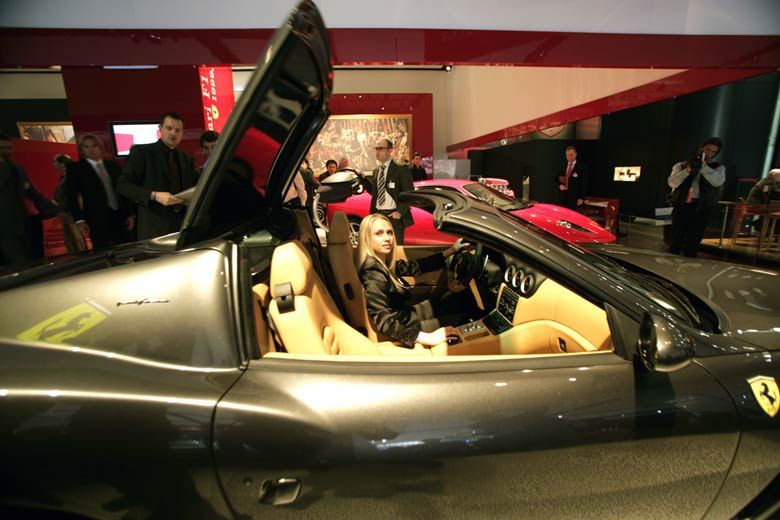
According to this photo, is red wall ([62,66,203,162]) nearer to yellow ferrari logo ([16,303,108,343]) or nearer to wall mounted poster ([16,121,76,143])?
yellow ferrari logo ([16,303,108,343])

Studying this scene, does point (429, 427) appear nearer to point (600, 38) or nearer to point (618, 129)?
point (600, 38)

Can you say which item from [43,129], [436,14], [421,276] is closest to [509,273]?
[421,276]

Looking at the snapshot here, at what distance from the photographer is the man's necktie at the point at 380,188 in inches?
190

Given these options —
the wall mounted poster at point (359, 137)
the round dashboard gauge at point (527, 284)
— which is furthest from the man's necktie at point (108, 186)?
the wall mounted poster at point (359, 137)

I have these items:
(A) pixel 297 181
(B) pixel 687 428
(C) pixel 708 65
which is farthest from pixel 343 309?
(C) pixel 708 65

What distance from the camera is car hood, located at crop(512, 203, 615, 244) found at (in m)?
4.58

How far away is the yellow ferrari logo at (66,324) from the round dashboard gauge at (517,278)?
1651mm

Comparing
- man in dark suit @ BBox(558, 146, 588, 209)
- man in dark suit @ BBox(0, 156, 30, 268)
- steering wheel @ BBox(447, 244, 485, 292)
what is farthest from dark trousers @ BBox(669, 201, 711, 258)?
man in dark suit @ BBox(0, 156, 30, 268)

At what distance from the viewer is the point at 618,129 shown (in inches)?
353

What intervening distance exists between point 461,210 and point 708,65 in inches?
183

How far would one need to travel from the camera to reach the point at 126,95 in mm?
3988

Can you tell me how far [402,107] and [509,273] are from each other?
1013 centimetres

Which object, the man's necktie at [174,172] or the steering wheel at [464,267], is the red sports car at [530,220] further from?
the man's necktie at [174,172]

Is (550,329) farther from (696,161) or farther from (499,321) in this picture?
(696,161)
